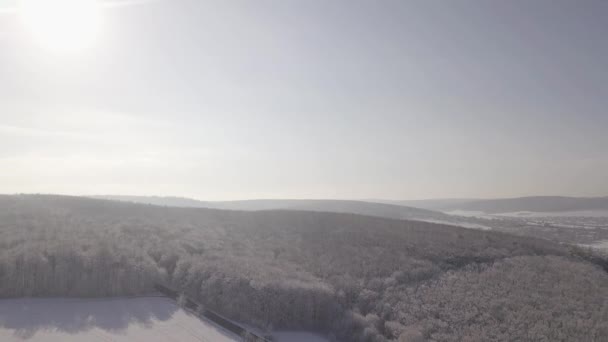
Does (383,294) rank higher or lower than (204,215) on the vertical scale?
lower

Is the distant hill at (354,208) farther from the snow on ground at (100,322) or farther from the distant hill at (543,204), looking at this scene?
the snow on ground at (100,322)

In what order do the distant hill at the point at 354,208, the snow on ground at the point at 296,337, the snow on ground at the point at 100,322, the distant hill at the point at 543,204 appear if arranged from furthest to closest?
the distant hill at the point at 543,204, the distant hill at the point at 354,208, the snow on ground at the point at 296,337, the snow on ground at the point at 100,322

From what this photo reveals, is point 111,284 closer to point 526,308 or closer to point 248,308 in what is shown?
point 248,308

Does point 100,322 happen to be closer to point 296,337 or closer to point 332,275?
point 296,337

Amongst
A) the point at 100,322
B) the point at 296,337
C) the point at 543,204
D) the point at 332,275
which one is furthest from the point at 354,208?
the point at 100,322

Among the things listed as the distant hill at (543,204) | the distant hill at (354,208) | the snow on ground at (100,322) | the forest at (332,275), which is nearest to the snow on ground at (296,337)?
the forest at (332,275)

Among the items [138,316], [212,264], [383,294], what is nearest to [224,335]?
[138,316]
